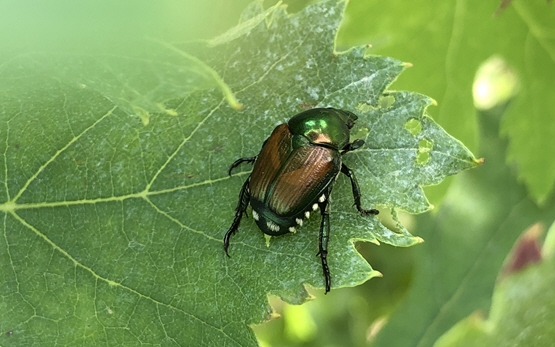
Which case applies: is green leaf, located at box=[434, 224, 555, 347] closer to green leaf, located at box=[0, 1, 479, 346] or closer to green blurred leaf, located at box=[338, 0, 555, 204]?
green blurred leaf, located at box=[338, 0, 555, 204]

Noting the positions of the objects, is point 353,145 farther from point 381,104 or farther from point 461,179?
point 461,179

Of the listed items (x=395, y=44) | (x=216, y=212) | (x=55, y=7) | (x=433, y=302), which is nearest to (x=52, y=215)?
(x=216, y=212)

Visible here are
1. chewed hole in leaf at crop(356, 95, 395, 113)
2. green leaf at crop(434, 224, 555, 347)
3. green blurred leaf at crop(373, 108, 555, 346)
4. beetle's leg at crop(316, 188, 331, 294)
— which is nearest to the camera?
beetle's leg at crop(316, 188, 331, 294)

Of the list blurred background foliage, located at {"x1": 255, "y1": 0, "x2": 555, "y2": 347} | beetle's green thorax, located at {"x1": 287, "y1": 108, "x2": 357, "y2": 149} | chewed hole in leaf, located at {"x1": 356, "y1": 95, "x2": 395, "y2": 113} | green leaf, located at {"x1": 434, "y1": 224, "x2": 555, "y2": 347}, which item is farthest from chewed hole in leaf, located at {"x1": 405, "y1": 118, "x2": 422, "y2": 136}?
green leaf, located at {"x1": 434, "y1": 224, "x2": 555, "y2": 347}

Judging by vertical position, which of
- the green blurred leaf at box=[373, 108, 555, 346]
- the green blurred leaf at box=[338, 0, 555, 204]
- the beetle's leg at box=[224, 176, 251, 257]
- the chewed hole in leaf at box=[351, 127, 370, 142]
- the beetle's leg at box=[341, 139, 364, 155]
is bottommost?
the green blurred leaf at box=[373, 108, 555, 346]

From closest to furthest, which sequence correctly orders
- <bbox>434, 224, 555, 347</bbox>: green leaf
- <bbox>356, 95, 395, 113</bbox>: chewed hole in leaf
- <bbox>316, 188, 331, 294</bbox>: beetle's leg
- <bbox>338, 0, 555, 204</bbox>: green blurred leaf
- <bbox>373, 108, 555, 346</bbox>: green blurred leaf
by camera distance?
<bbox>316, 188, 331, 294</bbox>: beetle's leg → <bbox>356, 95, 395, 113</bbox>: chewed hole in leaf → <bbox>434, 224, 555, 347</bbox>: green leaf → <bbox>338, 0, 555, 204</bbox>: green blurred leaf → <bbox>373, 108, 555, 346</bbox>: green blurred leaf

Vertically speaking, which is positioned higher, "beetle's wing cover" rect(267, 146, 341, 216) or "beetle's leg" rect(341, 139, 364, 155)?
"beetle's leg" rect(341, 139, 364, 155)

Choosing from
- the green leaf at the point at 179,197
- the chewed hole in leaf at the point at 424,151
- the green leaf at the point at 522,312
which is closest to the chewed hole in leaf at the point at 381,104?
the green leaf at the point at 179,197
